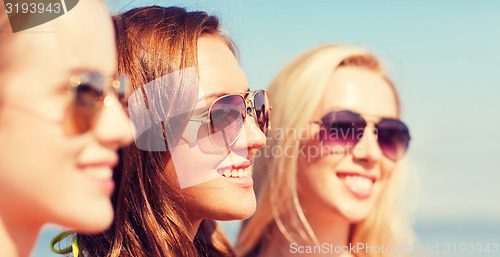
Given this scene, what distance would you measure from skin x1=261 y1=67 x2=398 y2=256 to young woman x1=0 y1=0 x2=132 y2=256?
1.60m

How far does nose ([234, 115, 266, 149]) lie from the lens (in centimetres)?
206

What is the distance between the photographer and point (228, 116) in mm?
1989

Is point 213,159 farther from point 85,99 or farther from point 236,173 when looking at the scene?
point 85,99

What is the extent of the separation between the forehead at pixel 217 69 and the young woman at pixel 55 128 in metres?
0.55

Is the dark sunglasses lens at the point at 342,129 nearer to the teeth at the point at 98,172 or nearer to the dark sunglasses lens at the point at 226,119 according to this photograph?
the dark sunglasses lens at the point at 226,119

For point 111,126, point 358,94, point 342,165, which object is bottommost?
point 342,165

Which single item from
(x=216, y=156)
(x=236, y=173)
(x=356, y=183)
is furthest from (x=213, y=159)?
(x=356, y=183)

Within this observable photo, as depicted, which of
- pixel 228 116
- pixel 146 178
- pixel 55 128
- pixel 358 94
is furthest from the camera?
pixel 358 94

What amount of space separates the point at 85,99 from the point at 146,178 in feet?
1.92

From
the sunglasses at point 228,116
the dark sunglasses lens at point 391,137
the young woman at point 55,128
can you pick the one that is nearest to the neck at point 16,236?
the young woman at point 55,128

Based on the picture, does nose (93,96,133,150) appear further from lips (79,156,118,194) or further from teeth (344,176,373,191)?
teeth (344,176,373,191)

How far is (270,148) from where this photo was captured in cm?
316

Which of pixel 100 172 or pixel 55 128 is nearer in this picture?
pixel 55 128

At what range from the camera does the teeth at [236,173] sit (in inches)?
79.6
